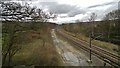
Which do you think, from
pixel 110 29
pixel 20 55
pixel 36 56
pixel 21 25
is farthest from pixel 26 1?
pixel 110 29

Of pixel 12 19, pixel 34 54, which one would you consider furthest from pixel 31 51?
pixel 12 19

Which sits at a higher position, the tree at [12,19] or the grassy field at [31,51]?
the tree at [12,19]

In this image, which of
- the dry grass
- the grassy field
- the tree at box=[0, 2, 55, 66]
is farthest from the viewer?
the dry grass

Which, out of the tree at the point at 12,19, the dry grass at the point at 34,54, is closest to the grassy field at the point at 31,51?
the dry grass at the point at 34,54

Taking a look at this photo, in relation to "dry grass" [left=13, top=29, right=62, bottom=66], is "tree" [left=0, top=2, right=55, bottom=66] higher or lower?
higher

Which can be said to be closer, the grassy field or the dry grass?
the grassy field

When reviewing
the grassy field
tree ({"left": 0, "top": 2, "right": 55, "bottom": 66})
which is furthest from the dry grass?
tree ({"left": 0, "top": 2, "right": 55, "bottom": 66})

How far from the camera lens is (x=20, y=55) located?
190 inches

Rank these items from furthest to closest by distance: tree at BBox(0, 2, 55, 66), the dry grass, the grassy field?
the dry grass < the grassy field < tree at BBox(0, 2, 55, 66)

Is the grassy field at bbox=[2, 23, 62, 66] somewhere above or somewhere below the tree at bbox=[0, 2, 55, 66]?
below

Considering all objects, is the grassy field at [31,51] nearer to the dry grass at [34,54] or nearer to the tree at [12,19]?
the dry grass at [34,54]

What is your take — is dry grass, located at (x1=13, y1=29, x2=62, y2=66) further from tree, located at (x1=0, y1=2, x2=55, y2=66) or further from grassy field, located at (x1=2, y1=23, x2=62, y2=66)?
tree, located at (x1=0, y1=2, x2=55, y2=66)

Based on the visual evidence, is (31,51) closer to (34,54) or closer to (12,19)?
(34,54)

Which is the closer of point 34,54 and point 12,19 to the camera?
point 12,19
